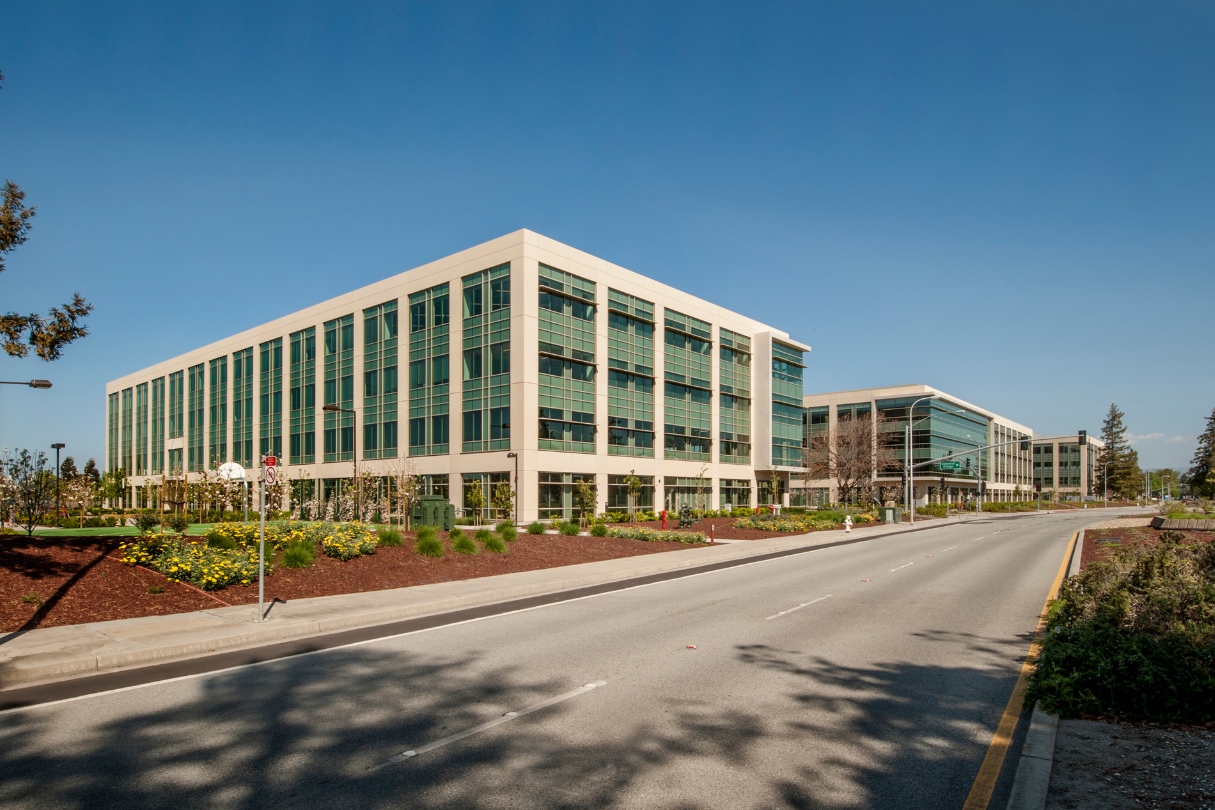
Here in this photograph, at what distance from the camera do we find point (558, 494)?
43250 mm

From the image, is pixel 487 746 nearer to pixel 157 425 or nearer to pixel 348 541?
pixel 348 541

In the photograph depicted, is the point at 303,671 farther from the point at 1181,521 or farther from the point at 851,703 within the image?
the point at 1181,521

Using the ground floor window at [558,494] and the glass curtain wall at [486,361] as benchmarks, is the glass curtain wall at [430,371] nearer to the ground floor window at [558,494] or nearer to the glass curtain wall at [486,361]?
the glass curtain wall at [486,361]

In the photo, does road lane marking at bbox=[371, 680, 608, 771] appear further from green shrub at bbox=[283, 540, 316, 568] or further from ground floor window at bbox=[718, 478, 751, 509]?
ground floor window at bbox=[718, 478, 751, 509]

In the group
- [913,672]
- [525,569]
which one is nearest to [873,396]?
[525,569]

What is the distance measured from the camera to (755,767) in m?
5.44

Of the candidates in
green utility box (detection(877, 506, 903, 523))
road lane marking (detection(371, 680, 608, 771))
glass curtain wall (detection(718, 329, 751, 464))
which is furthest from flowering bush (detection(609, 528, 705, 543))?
glass curtain wall (detection(718, 329, 751, 464))

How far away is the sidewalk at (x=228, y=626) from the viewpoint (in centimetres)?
884

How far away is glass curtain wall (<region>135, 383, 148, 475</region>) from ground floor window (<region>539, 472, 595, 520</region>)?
61.5m

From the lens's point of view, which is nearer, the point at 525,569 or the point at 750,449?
the point at 525,569

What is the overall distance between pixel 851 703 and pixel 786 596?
24.7ft

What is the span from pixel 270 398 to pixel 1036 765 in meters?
64.0

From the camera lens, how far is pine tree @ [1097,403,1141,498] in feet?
452

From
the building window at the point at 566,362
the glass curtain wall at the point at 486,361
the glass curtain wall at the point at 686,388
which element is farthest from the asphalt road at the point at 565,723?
the glass curtain wall at the point at 686,388
